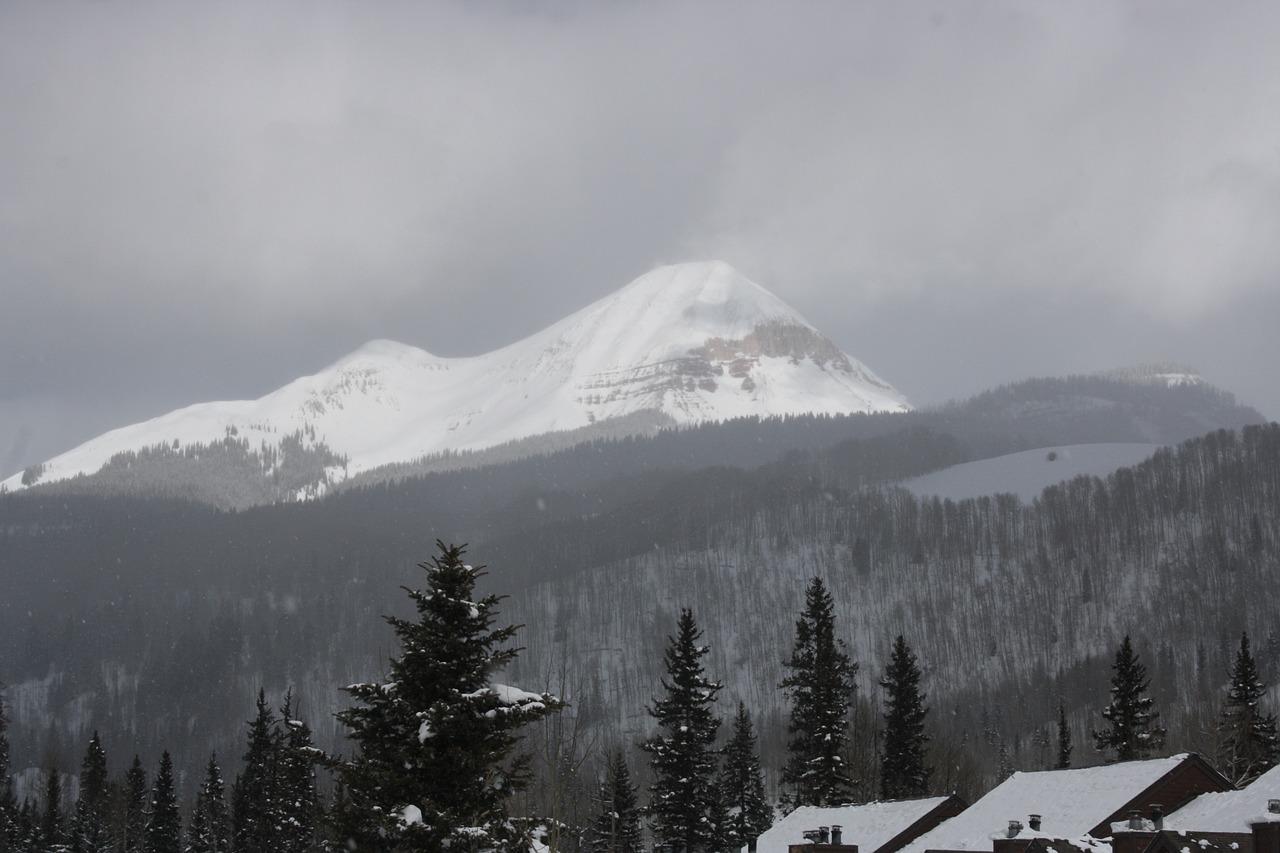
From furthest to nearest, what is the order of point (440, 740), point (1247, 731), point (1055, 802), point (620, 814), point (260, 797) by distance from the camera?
point (260, 797)
point (620, 814)
point (1247, 731)
point (1055, 802)
point (440, 740)

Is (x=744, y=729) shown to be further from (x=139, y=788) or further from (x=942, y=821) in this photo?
(x=139, y=788)

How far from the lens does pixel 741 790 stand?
73.4 meters

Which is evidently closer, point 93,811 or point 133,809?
point 93,811

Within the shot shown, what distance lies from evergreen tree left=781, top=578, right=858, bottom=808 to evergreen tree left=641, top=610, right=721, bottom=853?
4543 mm

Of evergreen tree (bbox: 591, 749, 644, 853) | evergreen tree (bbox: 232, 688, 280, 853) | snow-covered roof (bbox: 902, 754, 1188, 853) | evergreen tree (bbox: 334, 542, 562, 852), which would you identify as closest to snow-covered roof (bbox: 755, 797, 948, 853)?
snow-covered roof (bbox: 902, 754, 1188, 853)

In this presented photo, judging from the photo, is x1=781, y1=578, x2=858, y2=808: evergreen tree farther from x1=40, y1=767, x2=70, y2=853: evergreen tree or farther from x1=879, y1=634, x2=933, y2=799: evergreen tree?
x1=40, y1=767, x2=70, y2=853: evergreen tree

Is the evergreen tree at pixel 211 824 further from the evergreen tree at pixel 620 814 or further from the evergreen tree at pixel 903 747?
the evergreen tree at pixel 903 747

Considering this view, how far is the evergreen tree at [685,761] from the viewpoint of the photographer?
57.4 m

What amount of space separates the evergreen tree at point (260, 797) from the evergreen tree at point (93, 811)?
10.3m

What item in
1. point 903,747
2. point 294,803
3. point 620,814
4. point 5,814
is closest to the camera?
point 294,803

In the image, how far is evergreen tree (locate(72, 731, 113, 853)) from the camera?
8156 cm

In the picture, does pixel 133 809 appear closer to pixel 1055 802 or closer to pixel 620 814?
pixel 620 814

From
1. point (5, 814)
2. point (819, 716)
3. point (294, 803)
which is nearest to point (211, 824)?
point (5, 814)

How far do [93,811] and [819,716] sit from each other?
53868 millimetres
